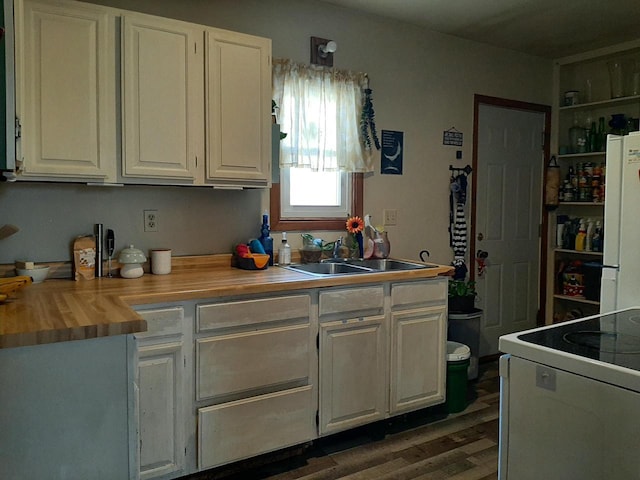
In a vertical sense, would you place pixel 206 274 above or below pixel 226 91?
below

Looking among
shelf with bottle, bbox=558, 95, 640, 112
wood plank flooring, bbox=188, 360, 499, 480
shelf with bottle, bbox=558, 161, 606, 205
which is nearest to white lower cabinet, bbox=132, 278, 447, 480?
wood plank flooring, bbox=188, 360, 499, 480

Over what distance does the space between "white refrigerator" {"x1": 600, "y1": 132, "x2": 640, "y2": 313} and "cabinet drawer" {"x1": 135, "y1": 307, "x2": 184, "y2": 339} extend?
6.55 ft

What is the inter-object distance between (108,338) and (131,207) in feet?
4.25

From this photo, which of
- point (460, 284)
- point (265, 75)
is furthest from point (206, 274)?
point (460, 284)

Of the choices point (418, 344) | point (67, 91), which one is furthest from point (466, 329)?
point (67, 91)

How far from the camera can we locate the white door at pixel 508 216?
4.00 meters

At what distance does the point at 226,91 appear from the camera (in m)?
2.46

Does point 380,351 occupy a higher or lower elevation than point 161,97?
lower

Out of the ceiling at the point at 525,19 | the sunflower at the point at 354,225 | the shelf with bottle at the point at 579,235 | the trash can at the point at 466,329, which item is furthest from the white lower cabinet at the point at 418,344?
the shelf with bottle at the point at 579,235

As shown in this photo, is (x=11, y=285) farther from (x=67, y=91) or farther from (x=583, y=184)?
(x=583, y=184)

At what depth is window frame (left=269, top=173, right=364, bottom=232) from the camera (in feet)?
9.76

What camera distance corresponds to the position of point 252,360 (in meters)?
2.25

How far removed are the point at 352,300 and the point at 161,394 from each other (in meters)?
1.00

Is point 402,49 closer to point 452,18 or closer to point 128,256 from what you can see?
point 452,18
